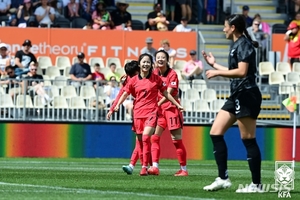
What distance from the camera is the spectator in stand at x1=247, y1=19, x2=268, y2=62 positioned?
94.7ft

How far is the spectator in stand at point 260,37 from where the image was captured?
2886cm

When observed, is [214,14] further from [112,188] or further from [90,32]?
[112,188]

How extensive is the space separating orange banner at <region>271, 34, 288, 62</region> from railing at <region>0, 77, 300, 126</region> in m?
5.15

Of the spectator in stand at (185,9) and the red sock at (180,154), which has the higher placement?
the spectator in stand at (185,9)

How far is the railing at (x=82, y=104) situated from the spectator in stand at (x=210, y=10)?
695 centimetres

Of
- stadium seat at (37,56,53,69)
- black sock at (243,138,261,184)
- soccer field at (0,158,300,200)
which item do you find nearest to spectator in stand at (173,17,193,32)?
stadium seat at (37,56,53,69)

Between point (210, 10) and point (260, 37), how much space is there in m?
2.89

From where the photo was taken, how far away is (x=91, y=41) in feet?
91.2

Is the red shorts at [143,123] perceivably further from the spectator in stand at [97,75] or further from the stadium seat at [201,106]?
the spectator in stand at [97,75]

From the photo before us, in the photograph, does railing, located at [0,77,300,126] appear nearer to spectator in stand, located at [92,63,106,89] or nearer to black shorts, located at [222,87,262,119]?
spectator in stand, located at [92,63,106,89]

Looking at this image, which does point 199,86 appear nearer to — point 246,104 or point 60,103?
point 60,103

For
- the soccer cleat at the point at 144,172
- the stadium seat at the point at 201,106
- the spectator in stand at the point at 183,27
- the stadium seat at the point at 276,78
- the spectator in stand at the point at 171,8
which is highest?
the spectator in stand at the point at 171,8

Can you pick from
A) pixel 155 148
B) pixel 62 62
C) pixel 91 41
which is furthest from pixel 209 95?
pixel 155 148

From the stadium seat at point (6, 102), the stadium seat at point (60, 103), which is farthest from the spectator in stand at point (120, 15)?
the stadium seat at point (6, 102)
